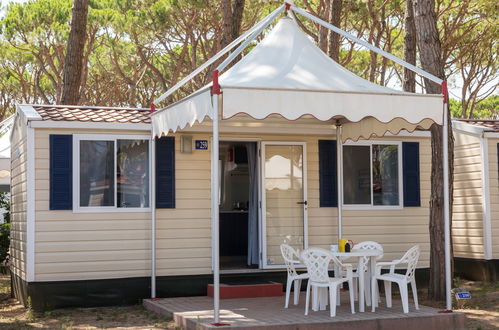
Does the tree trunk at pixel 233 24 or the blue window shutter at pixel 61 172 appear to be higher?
the tree trunk at pixel 233 24

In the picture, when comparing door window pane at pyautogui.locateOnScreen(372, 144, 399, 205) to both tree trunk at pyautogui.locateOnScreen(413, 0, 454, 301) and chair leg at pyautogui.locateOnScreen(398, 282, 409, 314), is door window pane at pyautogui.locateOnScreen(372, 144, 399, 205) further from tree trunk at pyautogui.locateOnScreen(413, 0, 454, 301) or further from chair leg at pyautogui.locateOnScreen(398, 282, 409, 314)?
chair leg at pyautogui.locateOnScreen(398, 282, 409, 314)

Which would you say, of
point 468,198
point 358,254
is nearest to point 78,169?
point 358,254

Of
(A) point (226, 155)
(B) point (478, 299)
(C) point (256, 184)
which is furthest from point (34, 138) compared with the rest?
(B) point (478, 299)

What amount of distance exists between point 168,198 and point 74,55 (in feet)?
15.3

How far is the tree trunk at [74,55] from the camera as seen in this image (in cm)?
1255

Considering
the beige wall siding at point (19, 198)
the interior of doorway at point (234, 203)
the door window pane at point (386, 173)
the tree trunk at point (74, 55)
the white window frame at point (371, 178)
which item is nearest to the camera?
the beige wall siding at point (19, 198)

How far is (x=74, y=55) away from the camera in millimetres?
12617

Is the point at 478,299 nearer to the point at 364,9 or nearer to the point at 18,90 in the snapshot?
the point at 364,9

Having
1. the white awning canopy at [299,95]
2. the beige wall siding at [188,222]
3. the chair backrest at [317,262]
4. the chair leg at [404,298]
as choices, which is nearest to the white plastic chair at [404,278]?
the chair leg at [404,298]

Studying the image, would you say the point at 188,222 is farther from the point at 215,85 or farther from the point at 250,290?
the point at 215,85

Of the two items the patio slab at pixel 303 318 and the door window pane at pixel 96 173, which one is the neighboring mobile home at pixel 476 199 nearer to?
the patio slab at pixel 303 318

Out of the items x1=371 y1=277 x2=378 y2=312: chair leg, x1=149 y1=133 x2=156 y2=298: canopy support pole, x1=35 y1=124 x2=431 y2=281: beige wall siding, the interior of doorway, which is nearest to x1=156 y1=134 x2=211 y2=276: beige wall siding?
x1=35 y1=124 x2=431 y2=281: beige wall siding

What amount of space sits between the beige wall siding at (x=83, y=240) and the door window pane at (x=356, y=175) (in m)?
2.75

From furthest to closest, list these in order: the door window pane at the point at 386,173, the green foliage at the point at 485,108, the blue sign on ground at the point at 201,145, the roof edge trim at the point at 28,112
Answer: the green foliage at the point at 485,108 → the door window pane at the point at 386,173 → the blue sign on ground at the point at 201,145 → the roof edge trim at the point at 28,112
